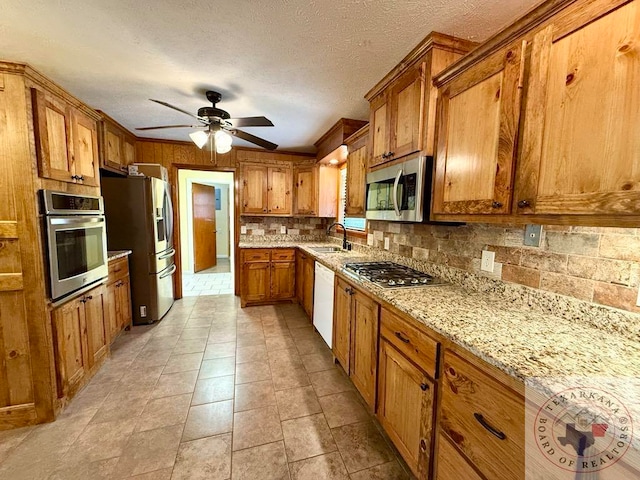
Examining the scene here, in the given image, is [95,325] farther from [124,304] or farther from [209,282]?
[209,282]

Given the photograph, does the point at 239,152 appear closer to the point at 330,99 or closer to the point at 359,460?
the point at 330,99

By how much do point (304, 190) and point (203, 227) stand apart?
327 cm

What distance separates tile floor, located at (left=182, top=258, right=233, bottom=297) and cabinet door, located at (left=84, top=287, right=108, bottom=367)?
1989 mm

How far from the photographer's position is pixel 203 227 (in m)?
6.16

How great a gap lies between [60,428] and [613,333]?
2.96 metres

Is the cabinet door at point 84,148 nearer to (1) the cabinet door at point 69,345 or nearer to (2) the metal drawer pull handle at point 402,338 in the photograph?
(1) the cabinet door at point 69,345

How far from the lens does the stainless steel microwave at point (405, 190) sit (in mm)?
1577

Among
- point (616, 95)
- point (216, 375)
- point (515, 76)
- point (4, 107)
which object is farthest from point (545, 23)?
point (216, 375)

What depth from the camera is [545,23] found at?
988 mm

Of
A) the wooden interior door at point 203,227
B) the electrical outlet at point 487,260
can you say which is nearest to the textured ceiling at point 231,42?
the electrical outlet at point 487,260

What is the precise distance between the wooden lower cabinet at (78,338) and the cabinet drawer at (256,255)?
1603mm

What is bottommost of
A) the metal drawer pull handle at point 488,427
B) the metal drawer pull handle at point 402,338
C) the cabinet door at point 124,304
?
the cabinet door at point 124,304

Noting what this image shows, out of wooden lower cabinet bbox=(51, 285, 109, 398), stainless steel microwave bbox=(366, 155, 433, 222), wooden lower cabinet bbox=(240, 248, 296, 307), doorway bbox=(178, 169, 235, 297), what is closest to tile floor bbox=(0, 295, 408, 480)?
wooden lower cabinet bbox=(51, 285, 109, 398)

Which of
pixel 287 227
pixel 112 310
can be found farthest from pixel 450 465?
pixel 287 227
